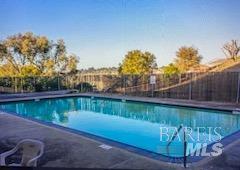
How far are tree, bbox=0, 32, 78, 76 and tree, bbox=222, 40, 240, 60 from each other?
10411 millimetres

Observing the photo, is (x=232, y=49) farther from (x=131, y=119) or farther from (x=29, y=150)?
(x=29, y=150)

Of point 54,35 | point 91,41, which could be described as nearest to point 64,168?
point 91,41

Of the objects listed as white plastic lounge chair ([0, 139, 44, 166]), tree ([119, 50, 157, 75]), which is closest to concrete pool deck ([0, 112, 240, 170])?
white plastic lounge chair ([0, 139, 44, 166])

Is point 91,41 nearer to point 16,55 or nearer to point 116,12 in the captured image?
point 116,12

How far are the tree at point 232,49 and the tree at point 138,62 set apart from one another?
7635mm

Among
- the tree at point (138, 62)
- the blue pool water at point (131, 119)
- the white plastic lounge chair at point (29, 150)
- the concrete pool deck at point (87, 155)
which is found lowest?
the blue pool water at point (131, 119)

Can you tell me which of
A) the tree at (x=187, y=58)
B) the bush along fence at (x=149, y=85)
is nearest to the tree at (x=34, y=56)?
the bush along fence at (x=149, y=85)

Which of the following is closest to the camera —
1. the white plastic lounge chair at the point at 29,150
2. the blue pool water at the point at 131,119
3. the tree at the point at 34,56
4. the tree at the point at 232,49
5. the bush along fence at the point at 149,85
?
the white plastic lounge chair at the point at 29,150

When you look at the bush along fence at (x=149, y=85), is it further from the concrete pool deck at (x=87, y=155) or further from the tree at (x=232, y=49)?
the concrete pool deck at (x=87, y=155)

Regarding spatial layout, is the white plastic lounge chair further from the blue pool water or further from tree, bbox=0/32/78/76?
tree, bbox=0/32/78/76

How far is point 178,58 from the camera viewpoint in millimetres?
24031

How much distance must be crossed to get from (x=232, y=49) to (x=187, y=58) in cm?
744

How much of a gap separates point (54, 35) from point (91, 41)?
144 inches

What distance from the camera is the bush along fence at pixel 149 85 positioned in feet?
33.7
